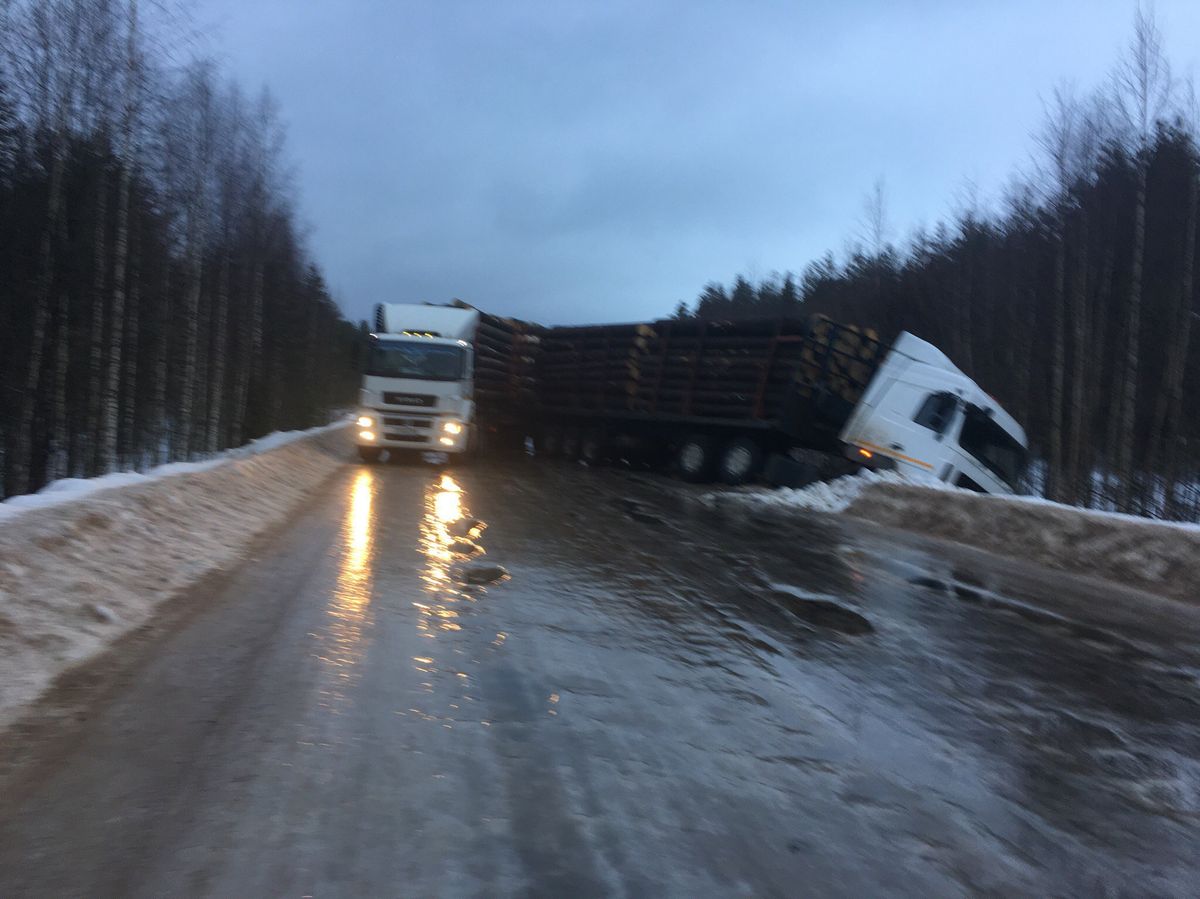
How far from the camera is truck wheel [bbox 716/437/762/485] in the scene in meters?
20.8

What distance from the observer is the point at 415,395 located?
2175 centimetres

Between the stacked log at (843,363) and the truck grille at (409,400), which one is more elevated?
the stacked log at (843,363)

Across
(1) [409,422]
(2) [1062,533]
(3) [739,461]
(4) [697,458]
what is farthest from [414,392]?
(2) [1062,533]

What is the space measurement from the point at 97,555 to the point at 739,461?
1551 centimetres

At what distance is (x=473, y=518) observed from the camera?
1343 cm

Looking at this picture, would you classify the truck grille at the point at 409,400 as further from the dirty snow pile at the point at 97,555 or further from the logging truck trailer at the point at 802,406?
the dirty snow pile at the point at 97,555

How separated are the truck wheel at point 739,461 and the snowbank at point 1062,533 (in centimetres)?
427

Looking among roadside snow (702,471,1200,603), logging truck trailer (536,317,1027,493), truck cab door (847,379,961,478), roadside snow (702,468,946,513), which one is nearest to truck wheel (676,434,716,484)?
logging truck trailer (536,317,1027,493)

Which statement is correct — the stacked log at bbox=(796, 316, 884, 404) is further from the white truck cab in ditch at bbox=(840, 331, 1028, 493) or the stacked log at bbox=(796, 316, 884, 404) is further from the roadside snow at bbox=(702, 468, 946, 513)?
the roadside snow at bbox=(702, 468, 946, 513)

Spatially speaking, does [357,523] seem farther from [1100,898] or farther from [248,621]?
[1100,898]

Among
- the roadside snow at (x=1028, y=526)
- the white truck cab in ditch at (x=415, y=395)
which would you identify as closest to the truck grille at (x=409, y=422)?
the white truck cab in ditch at (x=415, y=395)

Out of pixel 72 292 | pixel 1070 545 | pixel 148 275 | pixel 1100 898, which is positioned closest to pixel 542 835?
pixel 1100 898

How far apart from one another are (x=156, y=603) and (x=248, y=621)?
799 mm

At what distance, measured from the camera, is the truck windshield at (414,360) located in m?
21.9
